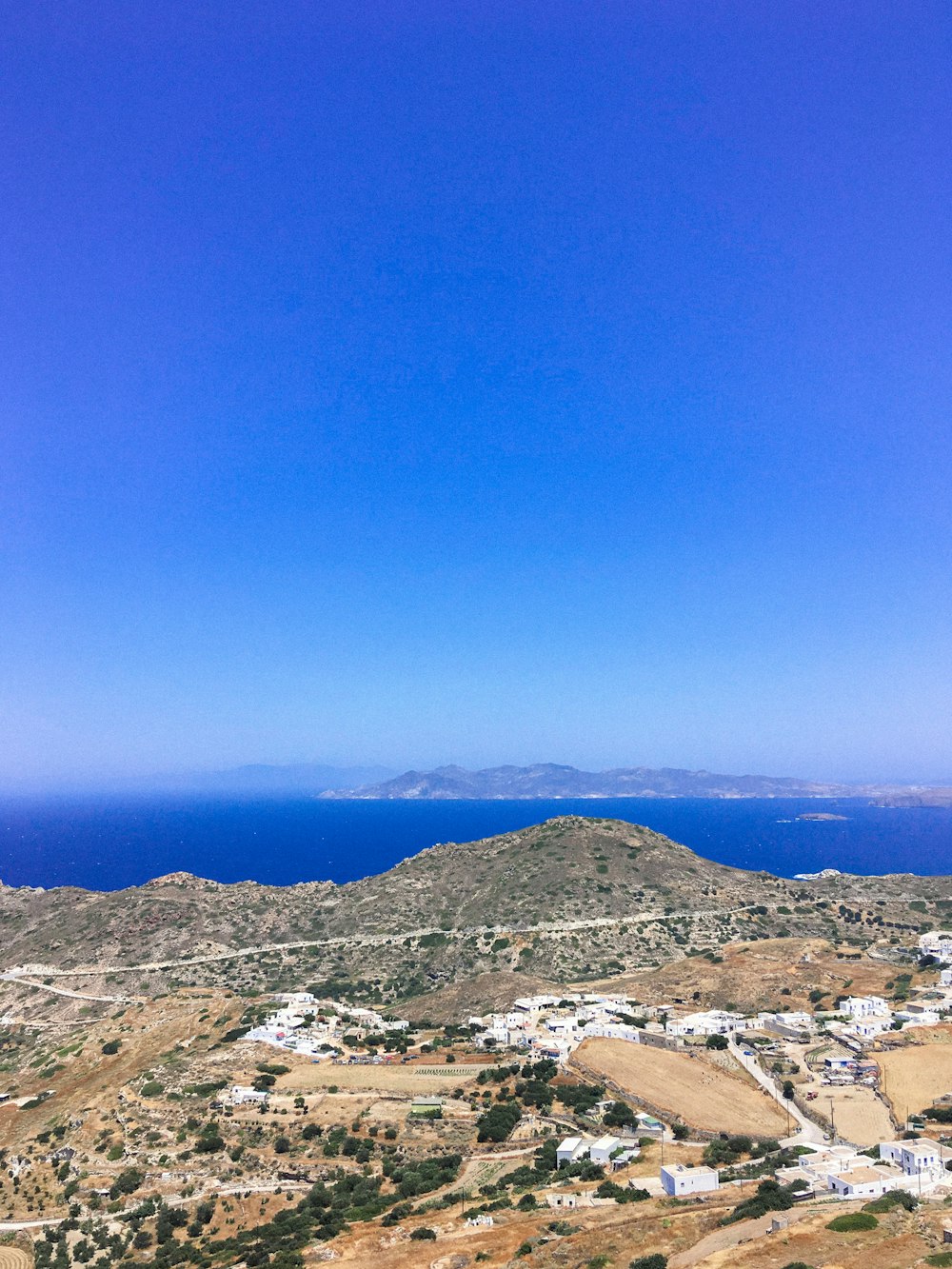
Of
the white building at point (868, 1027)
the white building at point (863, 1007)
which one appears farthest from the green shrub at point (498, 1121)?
the white building at point (863, 1007)

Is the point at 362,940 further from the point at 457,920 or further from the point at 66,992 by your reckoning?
the point at 66,992

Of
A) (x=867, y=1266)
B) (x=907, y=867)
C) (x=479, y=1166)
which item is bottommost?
(x=907, y=867)

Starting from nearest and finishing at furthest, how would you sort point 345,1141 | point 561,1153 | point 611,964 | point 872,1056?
point 561,1153 < point 345,1141 < point 872,1056 < point 611,964

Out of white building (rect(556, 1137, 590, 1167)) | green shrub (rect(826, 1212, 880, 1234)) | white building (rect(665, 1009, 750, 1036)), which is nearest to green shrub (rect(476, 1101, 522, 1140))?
white building (rect(556, 1137, 590, 1167))

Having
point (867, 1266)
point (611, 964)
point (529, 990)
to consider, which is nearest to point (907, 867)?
point (611, 964)

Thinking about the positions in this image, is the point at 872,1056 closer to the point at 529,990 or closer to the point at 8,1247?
the point at 529,990

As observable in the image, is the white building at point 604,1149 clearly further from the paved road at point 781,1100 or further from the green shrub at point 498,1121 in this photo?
the paved road at point 781,1100

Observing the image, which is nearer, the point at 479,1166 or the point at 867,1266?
the point at 867,1266
